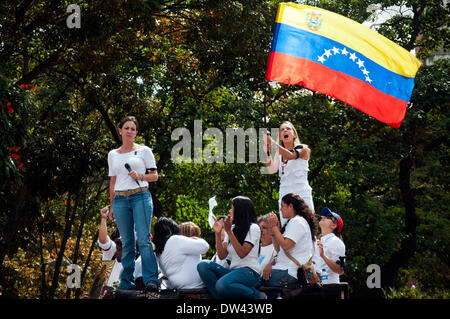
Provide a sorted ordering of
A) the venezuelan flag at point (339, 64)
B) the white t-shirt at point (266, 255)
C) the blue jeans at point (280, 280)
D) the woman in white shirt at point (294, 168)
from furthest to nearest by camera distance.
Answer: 1. the venezuelan flag at point (339, 64)
2. the woman in white shirt at point (294, 168)
3. the white t-shirt at point (266, 255)
4. the blue jeans at point (280, 280)

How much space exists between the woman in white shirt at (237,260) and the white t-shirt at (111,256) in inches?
57.1

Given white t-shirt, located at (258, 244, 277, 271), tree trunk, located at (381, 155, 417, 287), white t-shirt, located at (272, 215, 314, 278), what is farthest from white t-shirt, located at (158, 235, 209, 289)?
tree trunk, located at (381, 155, 417, 287)

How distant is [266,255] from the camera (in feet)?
22.4

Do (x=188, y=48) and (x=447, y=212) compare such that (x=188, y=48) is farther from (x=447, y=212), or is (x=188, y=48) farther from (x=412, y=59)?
(x=447, y=212)

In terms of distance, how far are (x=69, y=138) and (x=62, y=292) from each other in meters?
15.3

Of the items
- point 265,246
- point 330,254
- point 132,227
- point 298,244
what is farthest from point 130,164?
point 330,254

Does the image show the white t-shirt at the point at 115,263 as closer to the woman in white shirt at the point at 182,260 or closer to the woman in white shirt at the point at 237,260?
the woman in white shirt at the point at 182,260

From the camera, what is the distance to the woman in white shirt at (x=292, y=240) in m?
6.28

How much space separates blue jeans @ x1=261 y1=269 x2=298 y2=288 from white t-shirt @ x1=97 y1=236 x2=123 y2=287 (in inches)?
74.0

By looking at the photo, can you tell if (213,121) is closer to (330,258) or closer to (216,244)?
(330,258)

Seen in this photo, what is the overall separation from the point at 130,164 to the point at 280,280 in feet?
6.87

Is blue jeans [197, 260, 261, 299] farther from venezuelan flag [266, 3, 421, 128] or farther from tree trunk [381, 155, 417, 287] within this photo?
tree trunk [381, 155, 417, 287]

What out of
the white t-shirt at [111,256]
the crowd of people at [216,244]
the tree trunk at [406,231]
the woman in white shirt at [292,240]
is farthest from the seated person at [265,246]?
the tree trunk at [406,231]
